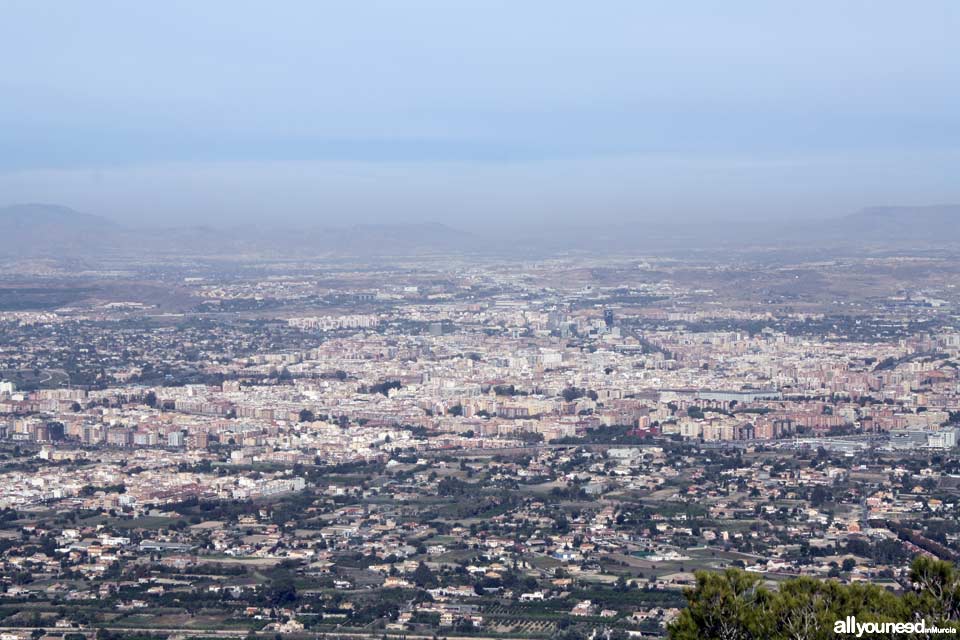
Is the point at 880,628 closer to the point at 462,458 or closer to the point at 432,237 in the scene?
the point at 462,458

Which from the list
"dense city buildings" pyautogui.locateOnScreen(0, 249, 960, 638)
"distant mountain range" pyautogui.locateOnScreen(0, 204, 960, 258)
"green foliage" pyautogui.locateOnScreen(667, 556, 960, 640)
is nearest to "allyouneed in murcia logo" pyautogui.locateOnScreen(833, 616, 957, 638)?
"green foliage" pyautogui.locateOnScreen(667, 556, 960, 640)

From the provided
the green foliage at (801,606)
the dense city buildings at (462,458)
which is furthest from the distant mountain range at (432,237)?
the green foliage at (801,606)

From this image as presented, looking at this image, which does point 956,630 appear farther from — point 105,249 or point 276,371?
point 105,249

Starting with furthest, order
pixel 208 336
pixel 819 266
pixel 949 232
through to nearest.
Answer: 1. pixel 949 232
2. pixel 819 266
3. pixel 208 336

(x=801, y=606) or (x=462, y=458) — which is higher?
(x=801, y=606)

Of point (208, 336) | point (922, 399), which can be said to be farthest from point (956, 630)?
point (208, 336)

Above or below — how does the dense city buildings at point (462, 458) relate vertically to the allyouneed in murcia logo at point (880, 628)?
below

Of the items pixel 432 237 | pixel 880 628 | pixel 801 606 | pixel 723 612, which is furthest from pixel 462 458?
pixel 432 237

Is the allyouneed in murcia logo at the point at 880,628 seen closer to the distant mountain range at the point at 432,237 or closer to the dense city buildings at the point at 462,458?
the dense city buildings at the point at 462,458

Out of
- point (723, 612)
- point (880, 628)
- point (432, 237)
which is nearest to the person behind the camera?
point (880, 628)
